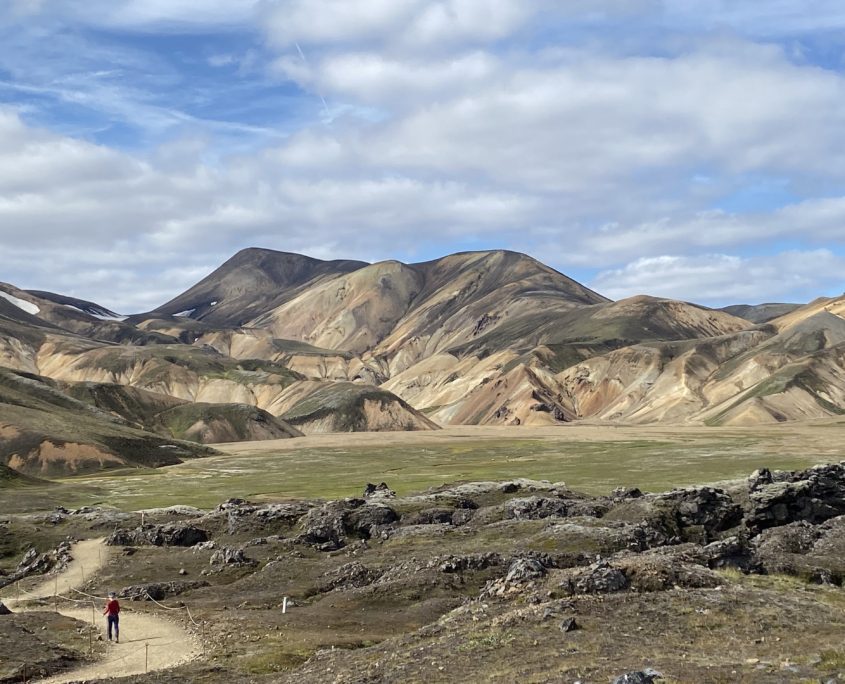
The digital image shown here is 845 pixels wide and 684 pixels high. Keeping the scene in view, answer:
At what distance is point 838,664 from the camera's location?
27.0 meters

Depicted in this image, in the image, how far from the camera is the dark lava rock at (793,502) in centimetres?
7050

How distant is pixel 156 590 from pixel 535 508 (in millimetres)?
33636

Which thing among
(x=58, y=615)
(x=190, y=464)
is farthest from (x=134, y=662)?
(x=190, y=464)

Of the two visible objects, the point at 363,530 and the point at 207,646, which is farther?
the point at 363,530

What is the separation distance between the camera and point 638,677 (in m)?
25.5

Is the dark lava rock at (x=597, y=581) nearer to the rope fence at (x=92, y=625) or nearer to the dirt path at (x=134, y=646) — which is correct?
the dirt path at (x=134, y=646)

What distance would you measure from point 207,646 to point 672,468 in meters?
113

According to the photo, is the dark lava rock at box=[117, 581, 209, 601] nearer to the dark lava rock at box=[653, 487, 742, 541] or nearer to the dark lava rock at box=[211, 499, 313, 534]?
the dark lava rock at box=[211, 499, 313, 534]

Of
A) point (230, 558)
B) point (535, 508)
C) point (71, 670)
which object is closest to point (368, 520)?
point (535, 508)

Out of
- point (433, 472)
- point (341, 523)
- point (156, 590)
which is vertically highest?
point (341, 523)

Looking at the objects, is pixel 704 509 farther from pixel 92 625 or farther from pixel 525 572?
pixel 92 625

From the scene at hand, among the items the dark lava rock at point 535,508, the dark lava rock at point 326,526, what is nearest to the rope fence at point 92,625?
the dark lava rock at point 326,526

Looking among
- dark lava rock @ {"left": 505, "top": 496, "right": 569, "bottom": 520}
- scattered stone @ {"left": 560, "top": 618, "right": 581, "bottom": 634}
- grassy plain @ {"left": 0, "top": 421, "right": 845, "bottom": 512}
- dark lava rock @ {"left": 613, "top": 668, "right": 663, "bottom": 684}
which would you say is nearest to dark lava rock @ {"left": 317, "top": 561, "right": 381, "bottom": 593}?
dark lava rock @ {"left": 505, "top": 496, "right": 569, "bottom": 520}

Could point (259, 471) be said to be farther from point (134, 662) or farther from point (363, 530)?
point (134, 662)
